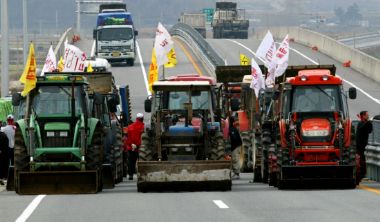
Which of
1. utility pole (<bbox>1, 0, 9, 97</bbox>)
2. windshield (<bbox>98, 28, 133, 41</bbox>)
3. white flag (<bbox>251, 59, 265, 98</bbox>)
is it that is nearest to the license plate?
windshield (<bbox>98, 28, 133, 41</bbox>)

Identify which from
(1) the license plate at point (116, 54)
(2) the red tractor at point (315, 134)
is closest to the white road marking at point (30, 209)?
(2) the red tractor at point (315, 134)

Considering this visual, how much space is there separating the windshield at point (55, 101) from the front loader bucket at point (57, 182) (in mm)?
1283

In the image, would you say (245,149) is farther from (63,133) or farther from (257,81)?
(63,133)

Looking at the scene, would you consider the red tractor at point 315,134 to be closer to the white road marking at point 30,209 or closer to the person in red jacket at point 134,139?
the white road marking at point 30,209

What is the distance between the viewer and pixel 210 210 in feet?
69.6

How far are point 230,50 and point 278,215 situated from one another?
7571cm

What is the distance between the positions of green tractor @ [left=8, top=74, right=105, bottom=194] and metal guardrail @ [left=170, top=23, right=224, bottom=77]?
154 feet

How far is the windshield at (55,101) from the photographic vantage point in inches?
1065

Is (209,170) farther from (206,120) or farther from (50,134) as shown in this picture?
(50,134)

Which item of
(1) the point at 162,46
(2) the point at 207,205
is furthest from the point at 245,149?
(2) the point at 207,205

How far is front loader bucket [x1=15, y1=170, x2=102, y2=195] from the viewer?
2667 centimetres

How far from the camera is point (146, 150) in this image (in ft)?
89.7

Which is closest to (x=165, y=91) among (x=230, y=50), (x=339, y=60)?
(x=339, y=60)

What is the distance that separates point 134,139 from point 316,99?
664cm
